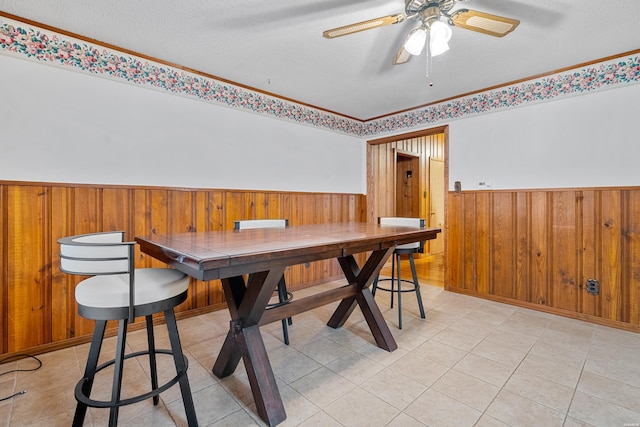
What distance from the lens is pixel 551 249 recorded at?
291 centimetres

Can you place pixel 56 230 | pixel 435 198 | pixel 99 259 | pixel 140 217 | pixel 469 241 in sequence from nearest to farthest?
pixel 99 259 → pixel 56 230 → pixel 140 217 → pixel 469 241 → pixel 435 198

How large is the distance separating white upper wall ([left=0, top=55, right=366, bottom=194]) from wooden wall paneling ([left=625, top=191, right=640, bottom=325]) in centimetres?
314

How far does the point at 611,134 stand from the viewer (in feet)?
8.48

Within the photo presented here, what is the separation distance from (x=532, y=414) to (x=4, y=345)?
3.28 meters

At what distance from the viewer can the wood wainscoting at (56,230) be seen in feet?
6.70

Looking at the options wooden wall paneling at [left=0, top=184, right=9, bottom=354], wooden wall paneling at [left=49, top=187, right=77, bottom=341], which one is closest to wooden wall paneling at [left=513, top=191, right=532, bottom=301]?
wooden wall paneling at [left=49, top=187, right=77, bottom=341]

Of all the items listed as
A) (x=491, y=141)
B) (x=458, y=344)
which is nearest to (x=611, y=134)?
(x=491, y=141)

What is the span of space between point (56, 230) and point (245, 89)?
2.09 m

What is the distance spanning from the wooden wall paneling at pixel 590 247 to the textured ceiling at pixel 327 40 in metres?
1.26

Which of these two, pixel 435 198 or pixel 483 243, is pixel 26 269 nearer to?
pixel 483 243

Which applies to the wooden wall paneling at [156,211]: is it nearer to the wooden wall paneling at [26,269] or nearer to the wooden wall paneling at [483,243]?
the wooden wall paneling at [26,269]

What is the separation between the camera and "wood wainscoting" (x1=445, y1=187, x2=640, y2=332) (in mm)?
2551

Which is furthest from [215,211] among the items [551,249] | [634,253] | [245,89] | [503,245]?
[634,253]

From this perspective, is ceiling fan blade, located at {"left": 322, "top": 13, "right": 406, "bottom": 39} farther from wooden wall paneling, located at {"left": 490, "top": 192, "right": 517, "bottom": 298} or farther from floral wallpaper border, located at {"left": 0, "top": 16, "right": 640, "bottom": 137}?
wooden wall paneling, located at {"left": 490, "top": 192, "right": 517, "bottom": 298}
